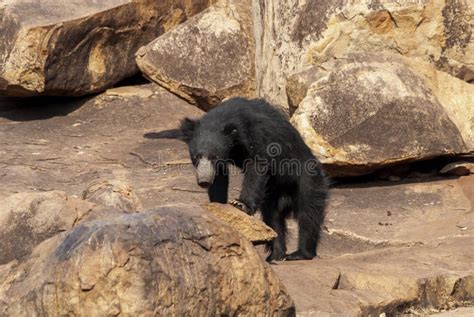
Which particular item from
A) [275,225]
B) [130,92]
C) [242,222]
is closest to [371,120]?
[275,225]

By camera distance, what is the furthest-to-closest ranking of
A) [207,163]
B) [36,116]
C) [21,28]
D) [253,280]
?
1. [36,116]
2. [21,28]
3. [207,163]
4. [253,280]

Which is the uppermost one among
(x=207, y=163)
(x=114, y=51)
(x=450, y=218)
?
(x=114, y=51)

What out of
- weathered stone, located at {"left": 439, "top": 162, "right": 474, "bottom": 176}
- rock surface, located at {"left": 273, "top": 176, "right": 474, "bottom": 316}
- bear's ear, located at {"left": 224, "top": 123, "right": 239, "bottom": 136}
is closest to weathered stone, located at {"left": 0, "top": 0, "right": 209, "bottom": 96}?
rock surface, located at {"left": 273, "top": 176, "right": 474, "bottom": 316}

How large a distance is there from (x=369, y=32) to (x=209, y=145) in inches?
171

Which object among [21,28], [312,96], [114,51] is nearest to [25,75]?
[21,28]

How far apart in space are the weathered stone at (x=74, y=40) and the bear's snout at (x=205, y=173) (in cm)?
532

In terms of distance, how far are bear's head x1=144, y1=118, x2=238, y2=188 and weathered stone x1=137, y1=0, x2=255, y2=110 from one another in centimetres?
488

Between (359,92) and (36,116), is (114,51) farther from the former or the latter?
(359,92)

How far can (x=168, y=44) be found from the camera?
12.3 metres

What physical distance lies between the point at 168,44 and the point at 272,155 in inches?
204

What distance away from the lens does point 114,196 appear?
7621 millimetres

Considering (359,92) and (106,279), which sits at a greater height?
(359,92)

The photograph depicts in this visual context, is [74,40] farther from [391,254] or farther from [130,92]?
[391,254]

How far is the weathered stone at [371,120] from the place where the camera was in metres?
10.3
